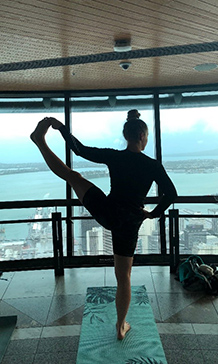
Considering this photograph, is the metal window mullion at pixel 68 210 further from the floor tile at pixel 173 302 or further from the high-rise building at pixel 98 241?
the floor tile at pixel 173 302

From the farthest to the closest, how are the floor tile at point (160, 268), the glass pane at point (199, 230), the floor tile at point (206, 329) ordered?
the glass pane at point (199, 230), the floor tile at point (160, 268), the floor tile at point (206, 329)

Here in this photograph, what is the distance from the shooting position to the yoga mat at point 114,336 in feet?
6.59

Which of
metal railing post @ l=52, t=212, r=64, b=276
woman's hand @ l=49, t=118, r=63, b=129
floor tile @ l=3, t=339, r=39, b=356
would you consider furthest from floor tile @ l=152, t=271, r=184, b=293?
woman's hand @ l=49, t=118, r=63, b=129

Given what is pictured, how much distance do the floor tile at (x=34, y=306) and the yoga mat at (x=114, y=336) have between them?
1.34ft

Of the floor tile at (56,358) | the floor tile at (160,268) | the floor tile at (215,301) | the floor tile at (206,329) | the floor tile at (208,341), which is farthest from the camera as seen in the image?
the floor tile at (160,268)

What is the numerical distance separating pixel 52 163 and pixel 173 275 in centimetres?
232

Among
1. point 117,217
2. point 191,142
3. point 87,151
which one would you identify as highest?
point 191,142

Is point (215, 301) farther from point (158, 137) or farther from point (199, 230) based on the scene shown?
point (158, 137)

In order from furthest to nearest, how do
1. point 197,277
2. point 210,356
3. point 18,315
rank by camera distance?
point 197,277, point 18,315, point 210,356

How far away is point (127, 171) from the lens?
1.98 meters

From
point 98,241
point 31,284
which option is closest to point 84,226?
point 98,241

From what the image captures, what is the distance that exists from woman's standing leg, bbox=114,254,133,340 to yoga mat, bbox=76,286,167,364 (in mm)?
124

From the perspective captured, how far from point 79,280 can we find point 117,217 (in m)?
1.82

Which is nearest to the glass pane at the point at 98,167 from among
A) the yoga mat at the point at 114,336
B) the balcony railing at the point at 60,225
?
the balcony railing at the point at 60,225
